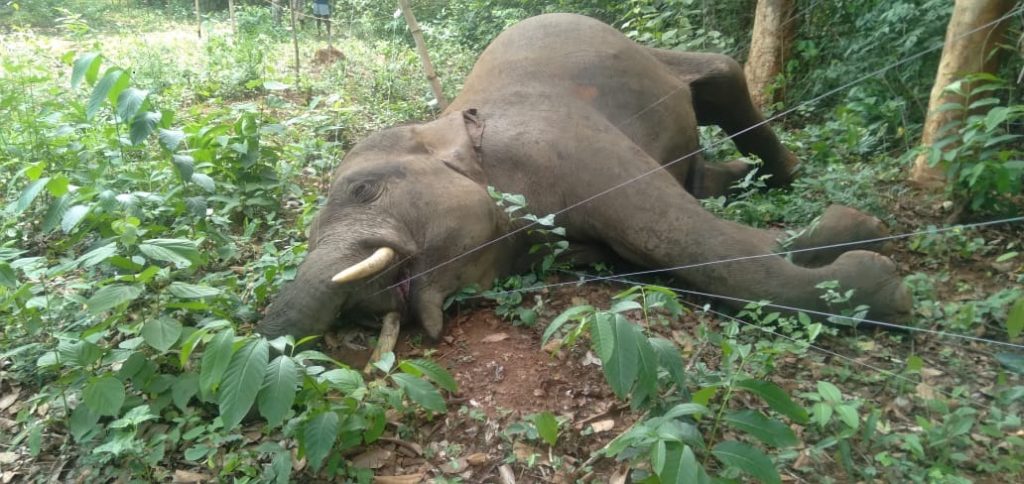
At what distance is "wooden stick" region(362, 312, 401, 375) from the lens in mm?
3508

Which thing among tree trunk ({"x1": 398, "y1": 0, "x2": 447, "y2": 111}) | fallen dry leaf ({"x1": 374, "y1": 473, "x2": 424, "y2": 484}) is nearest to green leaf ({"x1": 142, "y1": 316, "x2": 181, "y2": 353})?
fallen dry leaf ({"x1": 374, "y1": 473, "x2": 424, "y2": 484})

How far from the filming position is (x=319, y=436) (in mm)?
2564

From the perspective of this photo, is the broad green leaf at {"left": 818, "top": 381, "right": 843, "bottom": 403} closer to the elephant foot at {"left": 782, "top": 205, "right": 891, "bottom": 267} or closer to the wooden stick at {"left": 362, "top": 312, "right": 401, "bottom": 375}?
the elephant foot at {"left": 782, "top": 205, "right": 891, "bottom": 267}

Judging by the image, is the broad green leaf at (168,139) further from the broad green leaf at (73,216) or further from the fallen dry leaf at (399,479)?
the fallen dry leaf at (399,479)

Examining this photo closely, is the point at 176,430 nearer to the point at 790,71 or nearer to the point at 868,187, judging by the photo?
the point at 868,187

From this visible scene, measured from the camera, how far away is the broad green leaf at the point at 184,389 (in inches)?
114

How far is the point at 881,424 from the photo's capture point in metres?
2.78

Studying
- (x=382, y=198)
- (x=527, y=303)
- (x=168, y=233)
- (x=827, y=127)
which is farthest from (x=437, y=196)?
(x=827, y=127)

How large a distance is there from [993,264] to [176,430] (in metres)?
3.74

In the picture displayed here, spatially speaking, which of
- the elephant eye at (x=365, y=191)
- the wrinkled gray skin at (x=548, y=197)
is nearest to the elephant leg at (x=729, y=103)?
the wrinkled gray skin at (x=548, y=197)

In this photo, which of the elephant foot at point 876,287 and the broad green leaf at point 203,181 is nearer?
the elephant foot at point 876,287

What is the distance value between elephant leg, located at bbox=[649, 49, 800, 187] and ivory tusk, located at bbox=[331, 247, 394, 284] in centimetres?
267

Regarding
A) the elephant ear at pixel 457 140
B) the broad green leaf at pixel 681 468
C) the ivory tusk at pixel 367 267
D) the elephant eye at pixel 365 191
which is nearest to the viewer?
the broad green leaf at pixel 681 468

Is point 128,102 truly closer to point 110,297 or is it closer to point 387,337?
point 110,297
